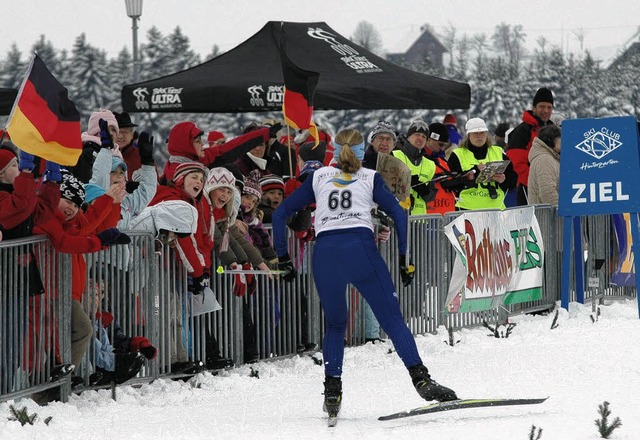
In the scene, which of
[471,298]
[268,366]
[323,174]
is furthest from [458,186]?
[323,174]

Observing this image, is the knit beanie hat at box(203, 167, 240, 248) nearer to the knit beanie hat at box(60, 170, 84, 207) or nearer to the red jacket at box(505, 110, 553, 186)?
the knit beanie hat at box(60, 170, 84, 207)

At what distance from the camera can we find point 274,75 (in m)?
13.6

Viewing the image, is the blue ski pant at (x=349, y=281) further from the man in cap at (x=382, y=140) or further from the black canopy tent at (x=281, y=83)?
the black canopy tent at (x=281, y=83)

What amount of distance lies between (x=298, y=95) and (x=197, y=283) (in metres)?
2.38

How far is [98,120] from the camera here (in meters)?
10.1

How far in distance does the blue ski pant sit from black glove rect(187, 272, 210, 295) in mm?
1552

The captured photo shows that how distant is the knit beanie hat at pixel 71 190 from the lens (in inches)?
348

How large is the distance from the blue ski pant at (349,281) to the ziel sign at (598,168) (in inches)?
254

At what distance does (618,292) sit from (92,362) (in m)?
8.62

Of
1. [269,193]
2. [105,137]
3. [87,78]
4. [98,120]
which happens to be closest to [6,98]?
[269,193]

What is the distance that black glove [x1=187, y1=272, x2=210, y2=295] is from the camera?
32.9ft

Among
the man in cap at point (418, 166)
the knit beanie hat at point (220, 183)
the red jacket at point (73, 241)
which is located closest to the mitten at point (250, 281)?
the knit beanie hat at point (220, 183)

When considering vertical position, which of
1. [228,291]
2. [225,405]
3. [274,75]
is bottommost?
[225,405]

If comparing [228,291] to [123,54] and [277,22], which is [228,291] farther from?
[123,54]
